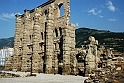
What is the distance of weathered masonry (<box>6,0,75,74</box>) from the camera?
24844 mm

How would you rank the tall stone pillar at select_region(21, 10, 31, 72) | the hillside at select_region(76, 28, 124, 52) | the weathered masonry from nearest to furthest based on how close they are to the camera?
1. the weathered masonry
2. the tall stone pillar at select_region(21, 10, 31, 72)
3. the hillside at select_region(76, 28, 124, 52)

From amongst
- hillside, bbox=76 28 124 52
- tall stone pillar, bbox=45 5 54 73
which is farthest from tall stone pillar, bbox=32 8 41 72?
hillside, bbox=76 28 124 52

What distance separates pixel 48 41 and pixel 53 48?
1.32 meters

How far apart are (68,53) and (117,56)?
6.29 metres

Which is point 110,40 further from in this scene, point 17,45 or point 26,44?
point 26,44

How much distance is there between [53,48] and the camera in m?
27.2

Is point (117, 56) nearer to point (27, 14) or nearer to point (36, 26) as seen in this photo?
point (36, 26)

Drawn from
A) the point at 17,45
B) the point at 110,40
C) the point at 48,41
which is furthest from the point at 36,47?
the point at 110,40

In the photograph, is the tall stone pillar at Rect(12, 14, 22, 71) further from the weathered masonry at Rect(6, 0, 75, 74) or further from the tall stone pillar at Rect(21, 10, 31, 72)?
the tall stone pillar at Rect(21, 10, 31, 72)

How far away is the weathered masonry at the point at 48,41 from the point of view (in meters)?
24.8

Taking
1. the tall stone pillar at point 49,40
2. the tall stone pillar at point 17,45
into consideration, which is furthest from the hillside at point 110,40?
the tall stone pillar at point 49,40

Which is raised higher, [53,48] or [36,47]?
[36,47]

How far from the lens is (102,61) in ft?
71.9

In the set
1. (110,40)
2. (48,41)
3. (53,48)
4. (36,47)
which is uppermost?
(110,40)
